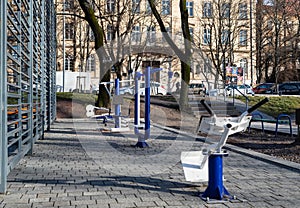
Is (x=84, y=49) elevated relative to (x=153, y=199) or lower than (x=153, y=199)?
elevated

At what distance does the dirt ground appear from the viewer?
10.4 metres

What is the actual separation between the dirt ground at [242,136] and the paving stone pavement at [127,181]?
1175 millimetres

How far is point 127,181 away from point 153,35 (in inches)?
1312

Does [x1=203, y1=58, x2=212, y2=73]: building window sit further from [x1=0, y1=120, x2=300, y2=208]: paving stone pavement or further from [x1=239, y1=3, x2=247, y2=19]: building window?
[x1=0, y1=120, x2=300, y2=208]: paving stone pavement

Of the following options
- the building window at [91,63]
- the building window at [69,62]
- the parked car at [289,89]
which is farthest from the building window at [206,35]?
the building window at [69,62]

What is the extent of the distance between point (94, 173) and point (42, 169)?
1087 mm

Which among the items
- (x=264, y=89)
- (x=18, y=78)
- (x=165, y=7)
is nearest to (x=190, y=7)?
(x=165, y=7)

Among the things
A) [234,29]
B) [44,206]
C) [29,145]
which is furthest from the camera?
[234,29]

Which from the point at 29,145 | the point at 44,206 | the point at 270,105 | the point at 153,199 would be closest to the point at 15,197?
the point at 44,206

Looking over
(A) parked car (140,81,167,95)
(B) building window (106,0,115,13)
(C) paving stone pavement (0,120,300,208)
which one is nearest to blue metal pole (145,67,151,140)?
(C) paving stone pavement (0,120,300,208)

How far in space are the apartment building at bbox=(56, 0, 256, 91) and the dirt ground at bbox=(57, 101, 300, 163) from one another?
327 inches

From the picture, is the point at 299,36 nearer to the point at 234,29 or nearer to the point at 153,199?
the point at 234,29

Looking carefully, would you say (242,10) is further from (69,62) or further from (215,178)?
(215,178)

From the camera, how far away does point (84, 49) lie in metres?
45.3
